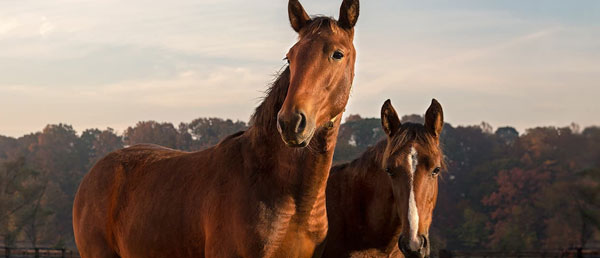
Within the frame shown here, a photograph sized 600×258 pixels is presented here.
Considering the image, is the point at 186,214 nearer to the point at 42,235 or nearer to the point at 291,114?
the point at 291,114

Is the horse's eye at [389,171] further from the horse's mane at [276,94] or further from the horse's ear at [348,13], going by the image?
the horse's ear at [348,13]

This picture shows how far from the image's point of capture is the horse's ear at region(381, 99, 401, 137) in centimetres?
690

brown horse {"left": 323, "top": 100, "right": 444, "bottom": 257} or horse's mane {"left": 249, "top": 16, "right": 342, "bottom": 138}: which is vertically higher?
horse's mane {"left": 249, "top": 16, "right": 342, "bottom": 138}

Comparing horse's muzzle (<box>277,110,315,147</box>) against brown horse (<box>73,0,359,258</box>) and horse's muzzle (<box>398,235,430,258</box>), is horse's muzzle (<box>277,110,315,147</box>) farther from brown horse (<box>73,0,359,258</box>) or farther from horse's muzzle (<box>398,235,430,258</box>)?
horse's muzzle (<box>398,235,430,258</box>)

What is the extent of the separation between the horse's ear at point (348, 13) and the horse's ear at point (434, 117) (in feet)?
6.00

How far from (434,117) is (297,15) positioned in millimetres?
2040

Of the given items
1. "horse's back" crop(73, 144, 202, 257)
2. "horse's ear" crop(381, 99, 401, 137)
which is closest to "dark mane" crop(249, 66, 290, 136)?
"horse's back" crop(73, 144, 202, 257)

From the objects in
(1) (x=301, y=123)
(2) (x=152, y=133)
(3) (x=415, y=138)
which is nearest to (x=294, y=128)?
(1) (x=301, y=123)

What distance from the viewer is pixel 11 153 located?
3164 inches

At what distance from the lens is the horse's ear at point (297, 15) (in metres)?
5.14

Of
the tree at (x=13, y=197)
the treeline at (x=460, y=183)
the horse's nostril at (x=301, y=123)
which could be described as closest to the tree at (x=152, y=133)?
the treeline at (x=460, y=183)

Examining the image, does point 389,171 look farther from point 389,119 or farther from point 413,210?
point 389,119

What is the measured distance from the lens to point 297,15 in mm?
5168

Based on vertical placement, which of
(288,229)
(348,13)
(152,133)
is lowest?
(288,229)
